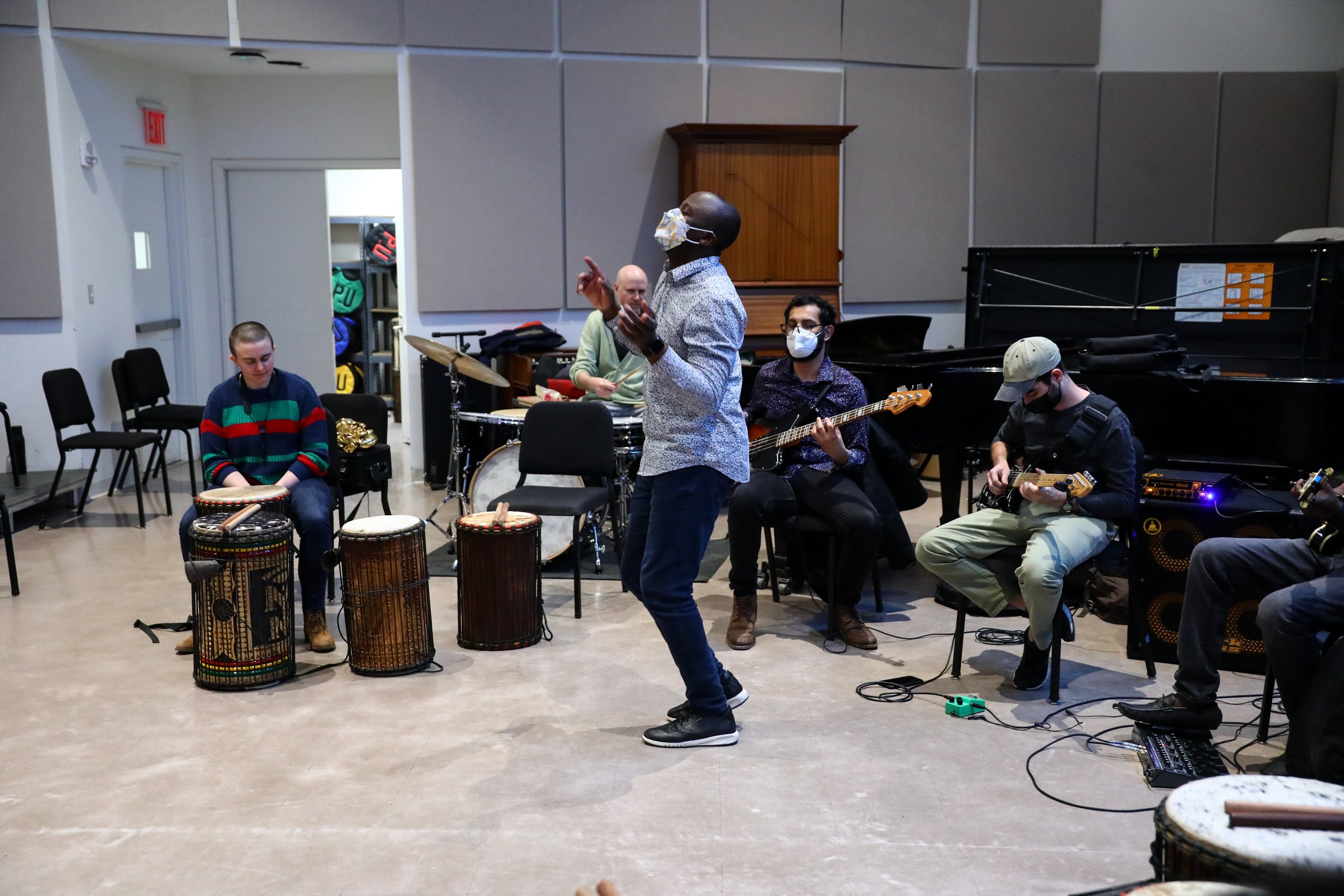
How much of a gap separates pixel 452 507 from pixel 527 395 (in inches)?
32.5

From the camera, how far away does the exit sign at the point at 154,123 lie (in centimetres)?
804

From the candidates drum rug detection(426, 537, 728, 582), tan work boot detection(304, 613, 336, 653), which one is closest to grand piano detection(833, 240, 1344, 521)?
drum rug detection(426, 537, 728, 582)

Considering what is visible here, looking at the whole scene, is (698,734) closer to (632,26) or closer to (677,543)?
(677,543)

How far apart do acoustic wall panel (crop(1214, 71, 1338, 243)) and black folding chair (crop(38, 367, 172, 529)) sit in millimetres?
7364

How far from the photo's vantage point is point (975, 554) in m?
4.13

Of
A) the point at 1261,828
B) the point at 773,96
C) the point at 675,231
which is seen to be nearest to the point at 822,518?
the point at 675,231

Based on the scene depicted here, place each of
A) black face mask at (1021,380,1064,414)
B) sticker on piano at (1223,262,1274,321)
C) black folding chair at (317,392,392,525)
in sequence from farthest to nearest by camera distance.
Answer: sticker on piano at (1223,262,1274,321)
black folding chair at (317,392,392,525)
black face mask at (1021,380,1064,414)

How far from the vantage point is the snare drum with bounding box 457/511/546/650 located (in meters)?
4.50

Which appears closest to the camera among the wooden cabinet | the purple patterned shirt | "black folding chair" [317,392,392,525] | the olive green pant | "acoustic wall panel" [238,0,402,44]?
the olive green pant

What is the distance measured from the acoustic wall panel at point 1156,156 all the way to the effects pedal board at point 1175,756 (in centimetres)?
578

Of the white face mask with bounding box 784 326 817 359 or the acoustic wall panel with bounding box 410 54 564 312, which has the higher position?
the acoustic wall panel with bounding box 410 54 564 312

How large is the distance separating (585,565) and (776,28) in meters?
4.23

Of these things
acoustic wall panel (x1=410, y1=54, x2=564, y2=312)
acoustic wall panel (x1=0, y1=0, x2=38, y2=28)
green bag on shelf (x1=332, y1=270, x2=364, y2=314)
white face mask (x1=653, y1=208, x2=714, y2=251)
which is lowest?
green bag on shelf (x1=332, y1=270, x2=364, y2=314)

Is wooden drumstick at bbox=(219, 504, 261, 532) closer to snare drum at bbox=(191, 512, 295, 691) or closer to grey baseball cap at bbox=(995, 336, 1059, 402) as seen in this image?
snare drum at bbox=(191, 512, 295, 691)
